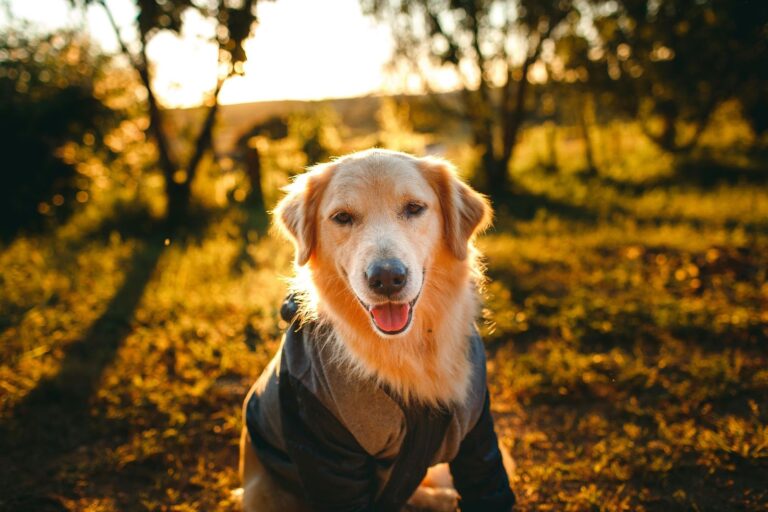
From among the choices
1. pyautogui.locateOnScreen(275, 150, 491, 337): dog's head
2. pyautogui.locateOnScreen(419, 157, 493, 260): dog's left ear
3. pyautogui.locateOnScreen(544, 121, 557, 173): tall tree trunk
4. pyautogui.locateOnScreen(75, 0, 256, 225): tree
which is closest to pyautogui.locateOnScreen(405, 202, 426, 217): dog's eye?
pyautogui.locateOnScreen(275, 150, 491, 337): dog's head

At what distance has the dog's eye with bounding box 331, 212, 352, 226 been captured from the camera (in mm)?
2420

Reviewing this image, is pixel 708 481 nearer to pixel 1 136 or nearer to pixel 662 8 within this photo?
pixel 662 8

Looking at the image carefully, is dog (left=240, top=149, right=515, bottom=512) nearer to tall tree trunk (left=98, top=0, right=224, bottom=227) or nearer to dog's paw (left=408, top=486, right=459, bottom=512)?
dog's paw (left=408, top=486, right=459, bottom=512)

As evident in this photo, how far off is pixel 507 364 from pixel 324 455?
217 centimetres

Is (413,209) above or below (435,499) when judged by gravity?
above

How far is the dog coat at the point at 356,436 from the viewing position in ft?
6.75

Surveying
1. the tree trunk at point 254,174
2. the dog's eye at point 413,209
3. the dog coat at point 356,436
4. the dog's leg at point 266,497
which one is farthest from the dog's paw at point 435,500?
the tree trunk at point 254,174

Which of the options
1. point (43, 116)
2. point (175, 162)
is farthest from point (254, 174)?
point (43, 116)

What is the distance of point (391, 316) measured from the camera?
2.15m

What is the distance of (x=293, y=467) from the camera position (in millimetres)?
2279

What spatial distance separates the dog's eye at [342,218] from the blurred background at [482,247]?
1728mm

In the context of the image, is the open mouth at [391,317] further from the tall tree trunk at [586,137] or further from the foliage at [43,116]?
the tall tree trunk at [586,137]

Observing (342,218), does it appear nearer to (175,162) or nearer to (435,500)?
(435,500)

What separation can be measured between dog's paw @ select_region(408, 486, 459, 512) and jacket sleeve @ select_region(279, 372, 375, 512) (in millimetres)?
640
